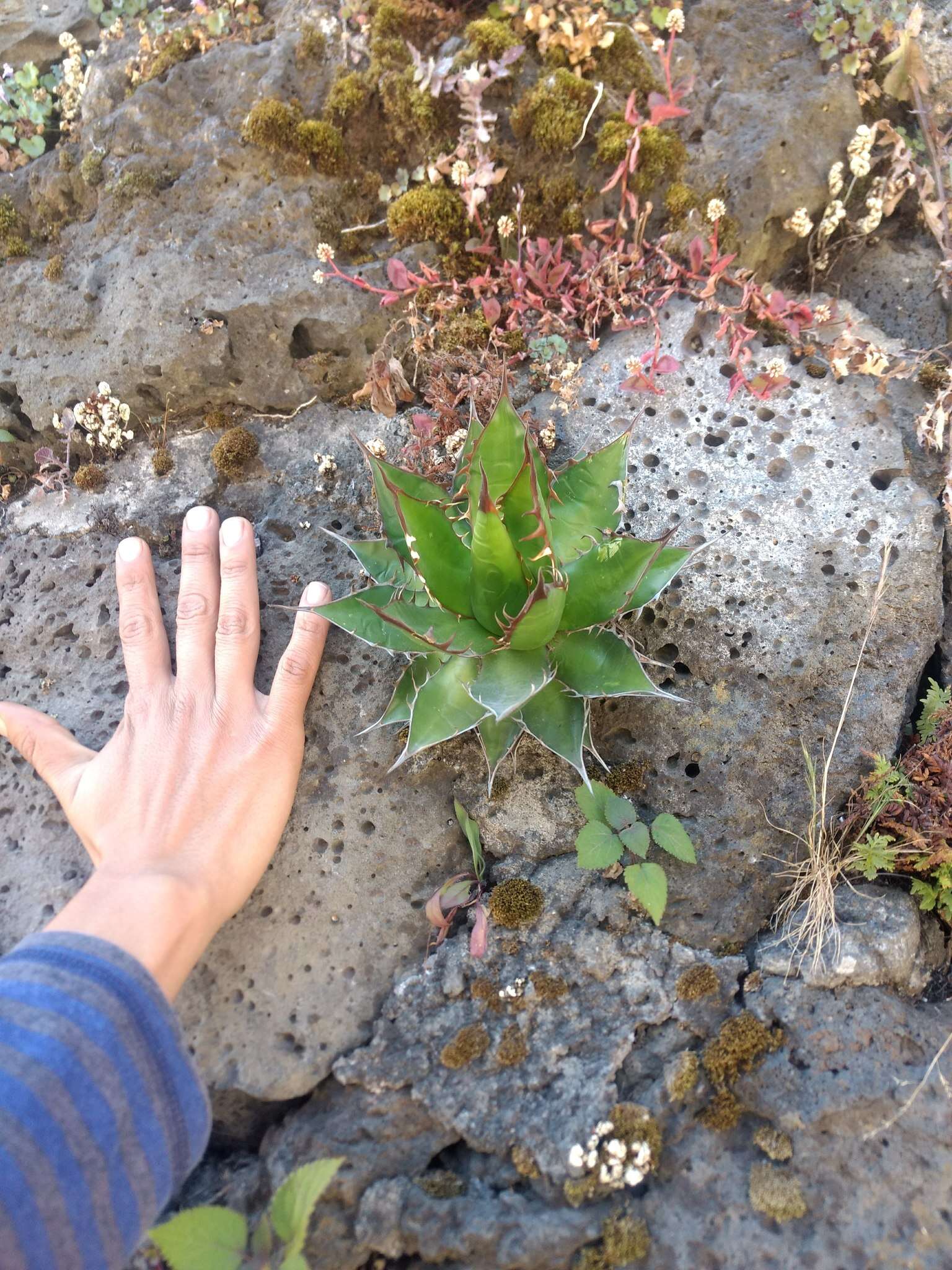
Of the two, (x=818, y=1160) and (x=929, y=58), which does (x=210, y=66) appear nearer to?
(x=929, y=58)

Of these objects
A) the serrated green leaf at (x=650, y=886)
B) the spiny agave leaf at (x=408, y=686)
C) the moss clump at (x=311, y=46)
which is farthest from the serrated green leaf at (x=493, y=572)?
the moss clump at (x=311, y=46)

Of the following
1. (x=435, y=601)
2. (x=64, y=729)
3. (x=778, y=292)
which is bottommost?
(x=64, y=729)

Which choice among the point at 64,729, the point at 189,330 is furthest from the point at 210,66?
the point at 64,729

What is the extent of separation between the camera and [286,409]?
11.5ft

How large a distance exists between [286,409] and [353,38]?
165 centimetres

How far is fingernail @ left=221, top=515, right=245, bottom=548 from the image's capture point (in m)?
2.98

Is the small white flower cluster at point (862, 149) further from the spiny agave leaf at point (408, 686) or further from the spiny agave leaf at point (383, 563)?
the spiny agave leaf at point (408, 686)

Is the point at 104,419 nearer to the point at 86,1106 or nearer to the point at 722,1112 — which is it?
the point at 86,1106

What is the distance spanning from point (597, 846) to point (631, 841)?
0.35ft

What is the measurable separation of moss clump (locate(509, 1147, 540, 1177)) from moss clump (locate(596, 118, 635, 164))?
358 centimetres

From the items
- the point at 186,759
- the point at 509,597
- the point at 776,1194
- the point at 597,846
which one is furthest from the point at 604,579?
the point at 776,1194

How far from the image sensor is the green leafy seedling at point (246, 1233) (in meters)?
1.93

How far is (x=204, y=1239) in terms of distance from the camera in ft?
6.54

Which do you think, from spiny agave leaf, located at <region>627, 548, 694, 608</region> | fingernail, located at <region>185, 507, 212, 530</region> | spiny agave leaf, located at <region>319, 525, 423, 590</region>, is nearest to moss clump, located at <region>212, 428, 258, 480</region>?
fingernail, located at <region>185, 507, 212, 530</region>
